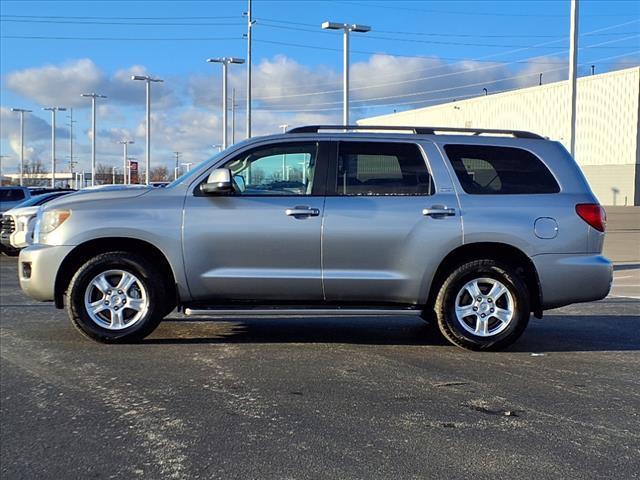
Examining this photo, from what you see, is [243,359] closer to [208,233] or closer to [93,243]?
A: [208,233]

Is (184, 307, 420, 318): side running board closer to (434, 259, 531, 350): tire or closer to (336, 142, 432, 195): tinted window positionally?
(434, 259, 531, 350): tire

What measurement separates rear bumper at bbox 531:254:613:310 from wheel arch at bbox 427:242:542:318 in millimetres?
76

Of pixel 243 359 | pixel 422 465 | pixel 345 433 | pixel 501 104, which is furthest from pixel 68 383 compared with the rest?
pixel 501 104

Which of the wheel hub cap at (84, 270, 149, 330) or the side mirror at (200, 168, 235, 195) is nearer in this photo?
the side mirror at (200, 168, 235, 195)

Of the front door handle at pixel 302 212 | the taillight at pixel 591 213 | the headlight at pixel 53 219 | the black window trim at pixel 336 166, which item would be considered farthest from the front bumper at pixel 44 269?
the taillight at pixel 591 213

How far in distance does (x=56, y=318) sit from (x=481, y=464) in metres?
5.75

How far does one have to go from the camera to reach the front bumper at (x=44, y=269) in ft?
20.5

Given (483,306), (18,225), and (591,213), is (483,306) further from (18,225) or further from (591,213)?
(18,225)

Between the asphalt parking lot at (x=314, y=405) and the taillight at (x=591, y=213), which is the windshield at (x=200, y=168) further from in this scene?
the taillight at (x=591, y=213)

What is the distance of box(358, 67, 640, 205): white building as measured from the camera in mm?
54688

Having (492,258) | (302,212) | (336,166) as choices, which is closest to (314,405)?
(302,212)

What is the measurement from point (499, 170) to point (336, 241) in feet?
5.64

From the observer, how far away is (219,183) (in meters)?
6.11

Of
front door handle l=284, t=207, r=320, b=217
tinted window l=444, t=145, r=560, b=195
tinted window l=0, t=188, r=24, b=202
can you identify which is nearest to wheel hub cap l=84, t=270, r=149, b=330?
front door handle l=284, t=207, r=320, b=217
